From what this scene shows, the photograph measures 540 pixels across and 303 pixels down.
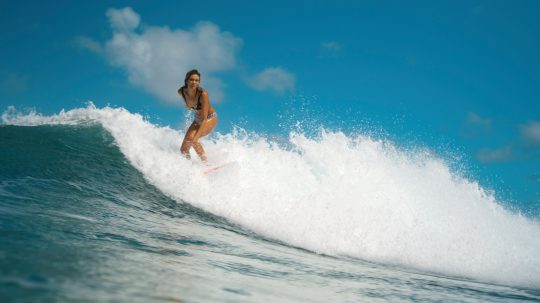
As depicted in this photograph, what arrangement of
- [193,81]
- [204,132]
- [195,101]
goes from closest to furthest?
[193,81]
[195,101]
[204,132]

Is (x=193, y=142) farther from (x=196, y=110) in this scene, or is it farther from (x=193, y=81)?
(x=193, y=81)

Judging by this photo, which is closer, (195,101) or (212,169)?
(212,169)

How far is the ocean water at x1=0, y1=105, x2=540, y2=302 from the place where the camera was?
7.63ft

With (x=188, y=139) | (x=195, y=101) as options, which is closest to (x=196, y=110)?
(x=195, y=101)

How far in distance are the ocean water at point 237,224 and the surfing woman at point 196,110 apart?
560mm

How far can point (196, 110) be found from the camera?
8.87 m

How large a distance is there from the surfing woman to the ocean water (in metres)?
0.56

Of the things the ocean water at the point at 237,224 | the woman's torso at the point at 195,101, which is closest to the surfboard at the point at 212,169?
the ocean water at the point at 237,224

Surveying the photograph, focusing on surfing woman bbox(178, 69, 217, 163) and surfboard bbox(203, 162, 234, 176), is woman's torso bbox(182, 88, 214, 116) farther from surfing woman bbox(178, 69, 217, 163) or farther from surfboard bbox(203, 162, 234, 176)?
surfboard bbox(203, 162, 234, 176)

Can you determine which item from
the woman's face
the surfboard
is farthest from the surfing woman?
the surfboard

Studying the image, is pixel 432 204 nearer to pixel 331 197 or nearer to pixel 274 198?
pixel 331 197

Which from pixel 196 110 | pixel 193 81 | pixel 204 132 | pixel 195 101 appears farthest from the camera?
pixel 204 132

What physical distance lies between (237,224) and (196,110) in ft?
11.0

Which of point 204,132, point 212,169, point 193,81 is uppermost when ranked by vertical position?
point 193,81
